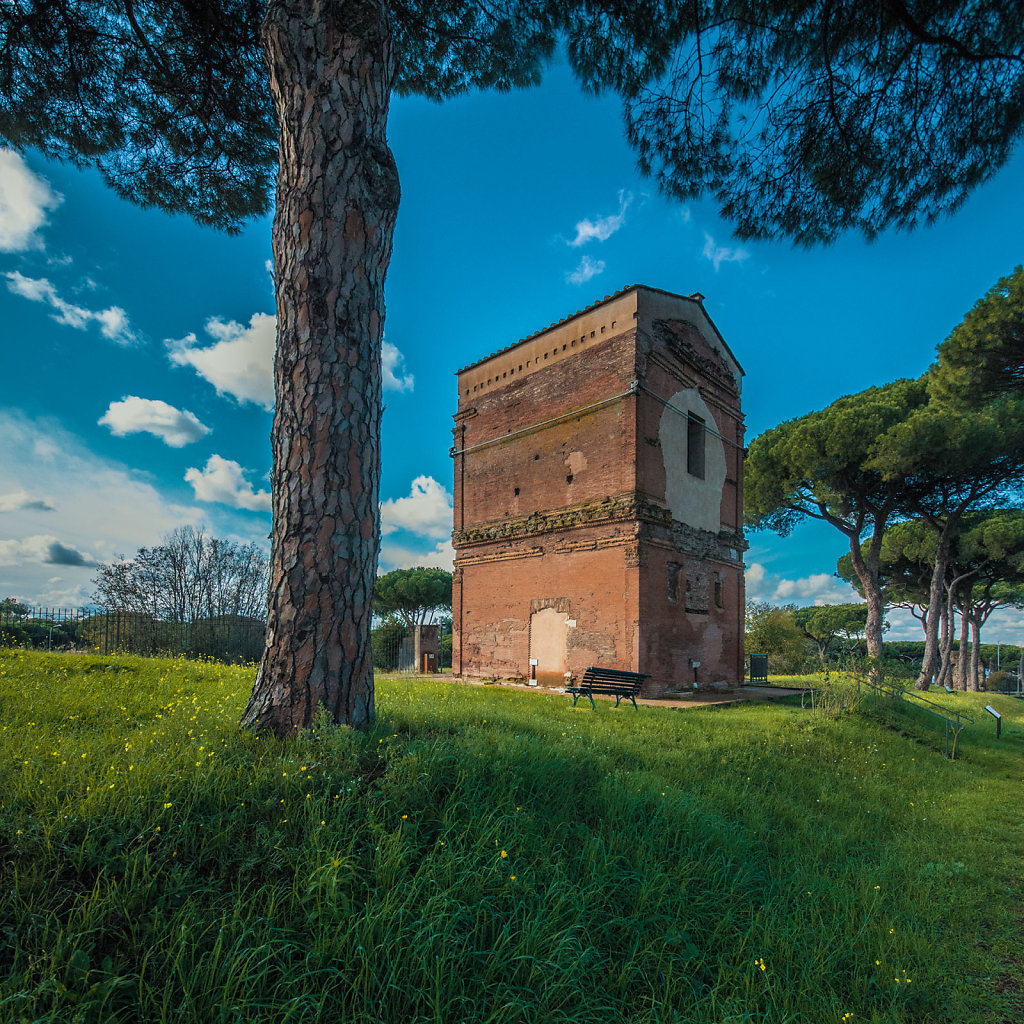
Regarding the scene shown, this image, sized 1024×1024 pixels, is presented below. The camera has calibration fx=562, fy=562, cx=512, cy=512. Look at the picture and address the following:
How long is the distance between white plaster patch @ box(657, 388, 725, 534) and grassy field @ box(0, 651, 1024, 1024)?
9.81 m

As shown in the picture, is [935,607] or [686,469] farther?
[935,607]

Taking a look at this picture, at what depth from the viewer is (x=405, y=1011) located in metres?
2.03

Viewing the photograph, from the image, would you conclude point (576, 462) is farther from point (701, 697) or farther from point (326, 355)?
point (326, 355)

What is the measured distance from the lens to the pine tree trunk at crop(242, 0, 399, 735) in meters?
3.83

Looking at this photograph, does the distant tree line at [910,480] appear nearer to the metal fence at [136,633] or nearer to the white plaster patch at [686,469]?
the white plaster patch at [686,469]

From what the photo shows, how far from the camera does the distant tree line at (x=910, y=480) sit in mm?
17078

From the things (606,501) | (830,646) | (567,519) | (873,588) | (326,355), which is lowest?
(830,646)

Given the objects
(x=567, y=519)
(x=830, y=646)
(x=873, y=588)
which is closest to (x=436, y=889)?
(x=567, y=519)

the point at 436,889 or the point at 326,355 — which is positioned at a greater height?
the point at 326,355

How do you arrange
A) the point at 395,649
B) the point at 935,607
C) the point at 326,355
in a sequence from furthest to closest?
1. the point at 395,649
2. the point at 935,607
3. the point at 326,355

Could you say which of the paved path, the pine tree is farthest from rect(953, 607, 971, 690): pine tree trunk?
the pine tree

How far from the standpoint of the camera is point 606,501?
43.0 ft

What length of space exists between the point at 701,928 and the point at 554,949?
1056 millimetres

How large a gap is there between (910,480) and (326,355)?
21.9 metres
